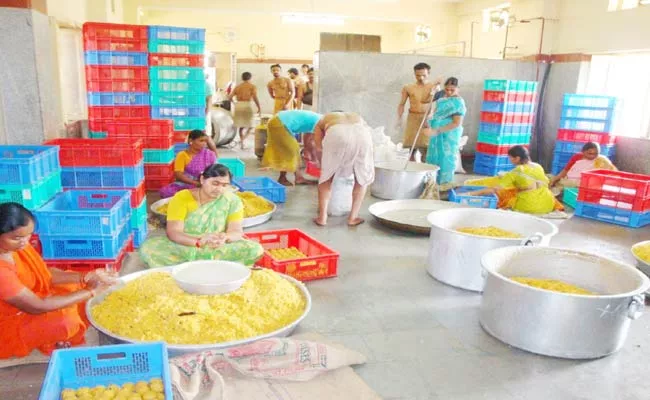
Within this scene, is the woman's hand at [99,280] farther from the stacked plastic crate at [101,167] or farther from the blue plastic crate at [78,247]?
the stacked plastic crate at [101,167]

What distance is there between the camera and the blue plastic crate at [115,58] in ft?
19.3

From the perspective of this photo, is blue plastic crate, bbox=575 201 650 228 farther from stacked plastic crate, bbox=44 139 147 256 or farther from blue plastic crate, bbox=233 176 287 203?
stacked plastic crate, bbox=44 139 147 256

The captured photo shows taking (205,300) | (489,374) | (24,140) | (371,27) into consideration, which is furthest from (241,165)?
(371,27)

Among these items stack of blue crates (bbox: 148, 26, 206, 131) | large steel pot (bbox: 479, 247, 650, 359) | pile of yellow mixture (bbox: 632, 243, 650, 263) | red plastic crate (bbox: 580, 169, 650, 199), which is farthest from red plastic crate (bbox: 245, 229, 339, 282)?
red plastic crate (bbox: 580, 169, 650, 199)

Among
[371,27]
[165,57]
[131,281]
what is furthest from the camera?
[371,27]

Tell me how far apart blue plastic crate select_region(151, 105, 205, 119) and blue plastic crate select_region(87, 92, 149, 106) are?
0.54 ft

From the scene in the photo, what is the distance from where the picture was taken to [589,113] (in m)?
8.00

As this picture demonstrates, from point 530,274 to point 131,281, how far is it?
104 inches

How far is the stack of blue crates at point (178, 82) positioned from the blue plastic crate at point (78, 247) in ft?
10.9

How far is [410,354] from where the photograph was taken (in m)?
2.89

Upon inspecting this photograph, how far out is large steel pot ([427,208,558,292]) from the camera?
3.66m

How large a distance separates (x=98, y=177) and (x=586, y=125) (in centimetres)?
719

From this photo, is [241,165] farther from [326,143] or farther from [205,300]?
[205,300]

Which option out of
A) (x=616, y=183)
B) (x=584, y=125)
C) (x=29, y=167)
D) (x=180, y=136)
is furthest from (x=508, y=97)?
(x=29, y=167)
